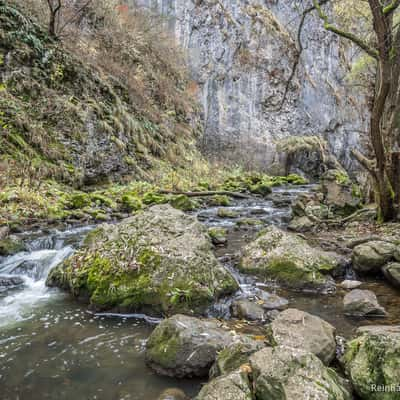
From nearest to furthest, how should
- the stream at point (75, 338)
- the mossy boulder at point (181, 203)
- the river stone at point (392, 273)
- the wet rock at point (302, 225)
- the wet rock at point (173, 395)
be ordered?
the wet rock at point (173, 395) → the stream at point (75, 338) → the river stone at point (392, 273) → the wet rock at point (302, 225) → the mossy boulder at point (181, 203)

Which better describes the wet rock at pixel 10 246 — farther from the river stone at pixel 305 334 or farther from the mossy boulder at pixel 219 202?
the mossy boulder at pixel 219 202

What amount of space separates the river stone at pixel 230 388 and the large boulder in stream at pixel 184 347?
0.51 meters

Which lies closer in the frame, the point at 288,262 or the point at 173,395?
the point at 173,395

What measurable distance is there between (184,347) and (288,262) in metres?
2.49

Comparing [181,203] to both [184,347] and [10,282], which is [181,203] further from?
[184,347]

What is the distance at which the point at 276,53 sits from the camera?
81.0ft

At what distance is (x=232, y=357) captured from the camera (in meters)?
2.47

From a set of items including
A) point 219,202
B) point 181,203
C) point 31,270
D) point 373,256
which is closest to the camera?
point 373,256

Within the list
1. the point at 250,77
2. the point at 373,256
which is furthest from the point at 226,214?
the point at 250,77

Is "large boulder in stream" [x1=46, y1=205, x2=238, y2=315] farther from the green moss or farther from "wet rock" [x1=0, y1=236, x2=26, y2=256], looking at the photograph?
the green moss

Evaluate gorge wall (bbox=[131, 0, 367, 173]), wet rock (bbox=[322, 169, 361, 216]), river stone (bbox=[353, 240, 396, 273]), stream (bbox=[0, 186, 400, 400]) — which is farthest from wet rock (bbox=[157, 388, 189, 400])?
gorge wall (bbox=[131, 0, 367, 173])

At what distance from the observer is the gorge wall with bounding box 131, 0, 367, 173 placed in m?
21.7

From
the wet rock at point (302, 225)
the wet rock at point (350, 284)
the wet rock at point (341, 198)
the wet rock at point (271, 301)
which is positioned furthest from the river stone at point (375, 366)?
the wet rock at point (341, 198)

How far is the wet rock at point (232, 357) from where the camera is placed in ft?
7.95
